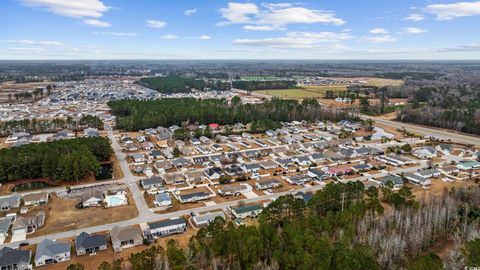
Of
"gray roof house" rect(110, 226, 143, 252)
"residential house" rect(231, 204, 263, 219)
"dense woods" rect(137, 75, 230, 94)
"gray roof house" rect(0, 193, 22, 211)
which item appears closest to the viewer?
"gray roof house" rect(110, 226, 143, 252)

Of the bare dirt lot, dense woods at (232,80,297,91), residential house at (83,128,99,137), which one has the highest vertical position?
dense woods at (232,80,297,91)

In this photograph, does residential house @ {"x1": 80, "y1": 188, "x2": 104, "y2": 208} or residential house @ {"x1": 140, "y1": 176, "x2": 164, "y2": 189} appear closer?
residential house @ {"x1": 80, "y1": 188, "x2": 104, "y2": 208}

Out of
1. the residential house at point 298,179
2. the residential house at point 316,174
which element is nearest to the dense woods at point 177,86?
the residential house at point 316,174

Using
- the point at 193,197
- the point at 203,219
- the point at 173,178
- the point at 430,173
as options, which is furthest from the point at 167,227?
the point at 430,173

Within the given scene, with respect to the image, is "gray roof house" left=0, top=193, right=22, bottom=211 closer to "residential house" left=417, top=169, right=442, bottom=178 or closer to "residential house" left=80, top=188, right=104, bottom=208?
"residential house" left=80, top=188, right=104, bottom=208

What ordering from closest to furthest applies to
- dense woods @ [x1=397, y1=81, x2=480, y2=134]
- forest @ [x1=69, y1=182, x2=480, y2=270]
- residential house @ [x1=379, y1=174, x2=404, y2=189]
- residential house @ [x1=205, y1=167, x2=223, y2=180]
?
1. forest @ [x1=69, y1=182, x2=480, y2=270]
2. residential house @ [x1=379, y1=174, x2=404, y2=189]
3. residential house @ [x1=205, y1=167, x2=223, y2=180]
4. dense woods @ [x1=397, y1=81, x2=480, y2=134]

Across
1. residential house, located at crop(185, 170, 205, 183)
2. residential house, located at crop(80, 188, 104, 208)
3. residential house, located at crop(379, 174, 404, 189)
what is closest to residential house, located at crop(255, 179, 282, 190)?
residential house, located at crop(185, 170, 205, 183)

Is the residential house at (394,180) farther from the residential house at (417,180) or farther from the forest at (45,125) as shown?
the forest at (45,125)

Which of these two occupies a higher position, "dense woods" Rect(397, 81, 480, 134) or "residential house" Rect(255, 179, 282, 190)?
"dense woods" Rect(397, 81, 480, 134)
